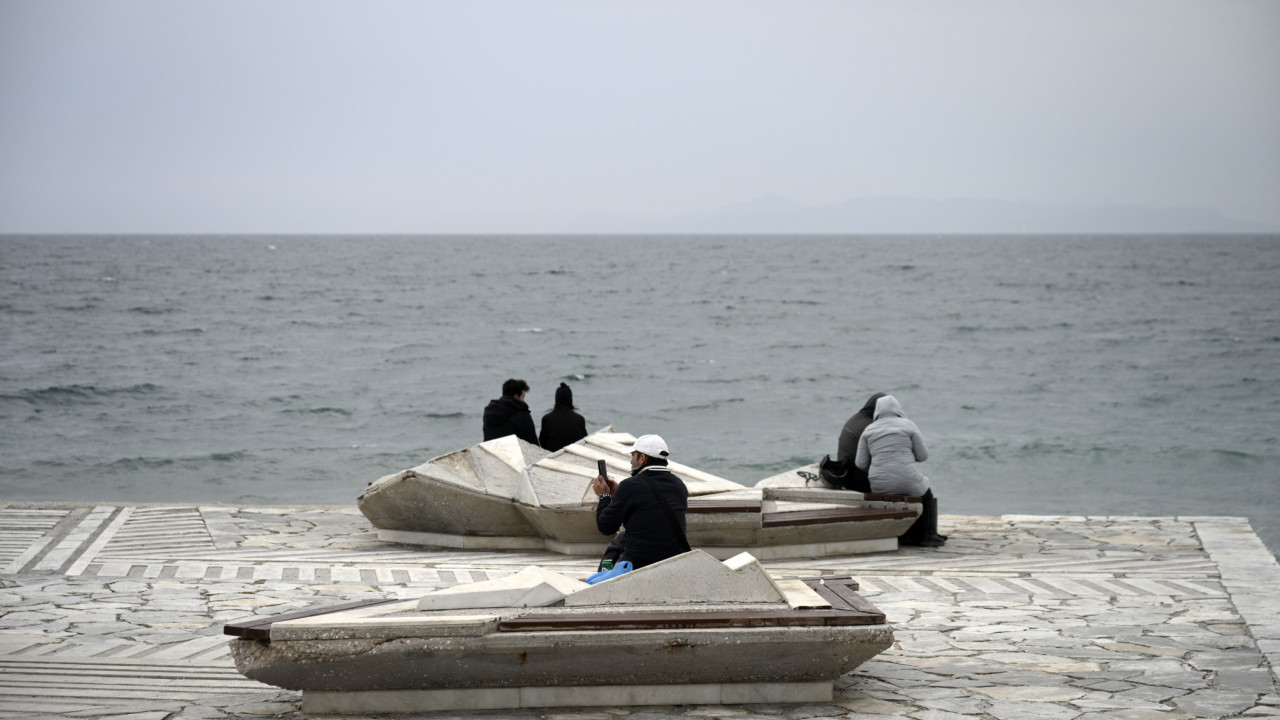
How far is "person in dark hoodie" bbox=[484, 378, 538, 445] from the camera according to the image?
10.6 m

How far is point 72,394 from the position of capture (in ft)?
89.5

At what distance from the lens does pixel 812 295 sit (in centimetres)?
6159

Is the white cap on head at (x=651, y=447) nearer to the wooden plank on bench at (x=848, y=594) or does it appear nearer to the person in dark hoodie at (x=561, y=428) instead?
the wooden plank on bench at (x=848, y=594)

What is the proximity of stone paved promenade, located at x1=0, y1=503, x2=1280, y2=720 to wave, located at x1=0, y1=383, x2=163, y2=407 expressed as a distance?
17.0 metres

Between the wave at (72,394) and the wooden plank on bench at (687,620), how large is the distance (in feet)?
80.0

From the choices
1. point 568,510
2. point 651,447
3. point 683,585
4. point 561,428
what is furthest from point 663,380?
point 683,585

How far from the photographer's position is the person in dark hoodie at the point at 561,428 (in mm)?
10727

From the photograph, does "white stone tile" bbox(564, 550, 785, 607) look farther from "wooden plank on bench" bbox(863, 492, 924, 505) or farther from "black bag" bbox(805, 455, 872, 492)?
"black bag" bbox(805, 455, 872, 492)

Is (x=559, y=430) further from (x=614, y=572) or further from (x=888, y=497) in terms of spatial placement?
(x=614, y=572)

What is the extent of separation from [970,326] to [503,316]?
61.2 feet

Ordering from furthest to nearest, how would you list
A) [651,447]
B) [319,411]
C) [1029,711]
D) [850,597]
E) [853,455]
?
[319,411], [853,455], [651,447], [850,597], [1029,711]

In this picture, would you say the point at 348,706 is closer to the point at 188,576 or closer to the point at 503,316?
the point at 188,576

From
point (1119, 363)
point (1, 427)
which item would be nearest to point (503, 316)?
point (1119, 363)

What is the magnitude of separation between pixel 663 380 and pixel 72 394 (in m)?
14.2
